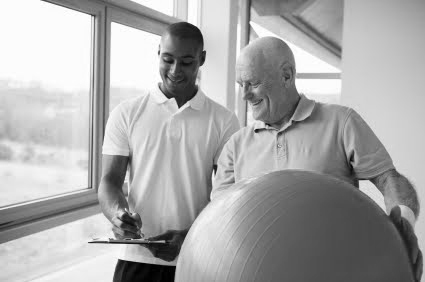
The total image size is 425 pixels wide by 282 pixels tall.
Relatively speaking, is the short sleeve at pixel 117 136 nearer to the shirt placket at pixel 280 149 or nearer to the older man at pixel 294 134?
the older man at pixel 294 134

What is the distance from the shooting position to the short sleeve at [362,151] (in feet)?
4.83

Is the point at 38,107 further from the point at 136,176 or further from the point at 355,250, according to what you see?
the point at 355,250

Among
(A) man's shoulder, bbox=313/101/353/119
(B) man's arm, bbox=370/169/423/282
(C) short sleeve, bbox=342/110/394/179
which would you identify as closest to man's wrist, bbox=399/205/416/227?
(B) man's arm, bbox=370/169/423/282

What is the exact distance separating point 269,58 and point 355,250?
0.70m

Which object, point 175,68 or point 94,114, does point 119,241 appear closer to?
point 175,68

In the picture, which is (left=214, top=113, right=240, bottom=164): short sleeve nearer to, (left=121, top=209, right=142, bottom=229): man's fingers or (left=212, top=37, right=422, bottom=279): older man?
(left=212, top=37, right=422, bottom=279): older man

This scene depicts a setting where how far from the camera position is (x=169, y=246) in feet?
5.32

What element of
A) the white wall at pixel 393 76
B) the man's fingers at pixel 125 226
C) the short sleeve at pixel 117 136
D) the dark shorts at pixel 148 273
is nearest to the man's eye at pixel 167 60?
the short sleeve at pixel 117 136

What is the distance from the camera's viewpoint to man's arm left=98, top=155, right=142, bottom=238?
1559 mm

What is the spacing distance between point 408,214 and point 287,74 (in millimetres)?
536

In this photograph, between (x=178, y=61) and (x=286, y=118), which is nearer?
(x=286, y=118)

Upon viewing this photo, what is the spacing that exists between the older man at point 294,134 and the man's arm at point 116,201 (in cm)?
30

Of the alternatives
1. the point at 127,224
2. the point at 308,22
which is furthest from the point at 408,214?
the point at 308,22

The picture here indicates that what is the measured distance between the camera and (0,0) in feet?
7.25
